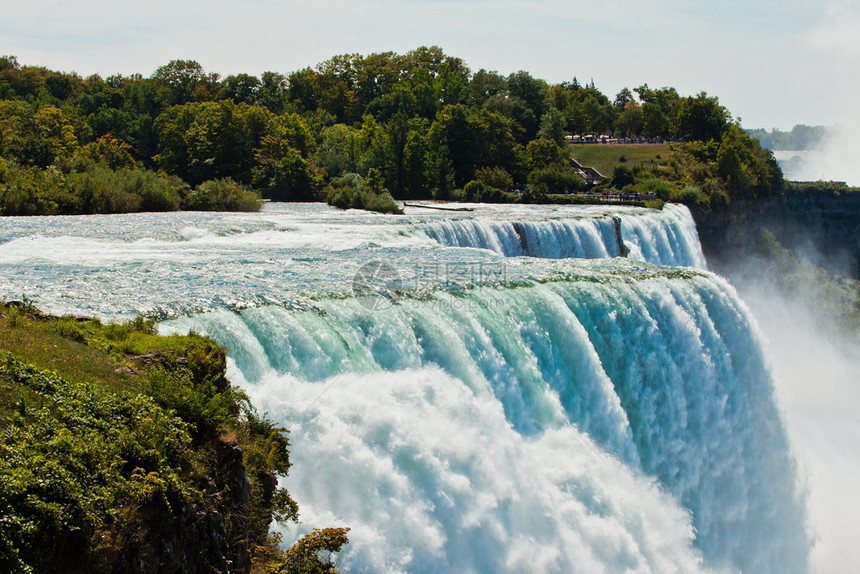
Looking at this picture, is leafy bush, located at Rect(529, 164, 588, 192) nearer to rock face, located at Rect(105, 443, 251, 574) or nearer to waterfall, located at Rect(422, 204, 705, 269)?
waterfall, located at Rect(422, 204, 705, 269)

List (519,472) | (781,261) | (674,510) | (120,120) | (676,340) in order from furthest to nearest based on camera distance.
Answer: (120,120) → (781,261) → (676,340) → (674,510) → (519,472)

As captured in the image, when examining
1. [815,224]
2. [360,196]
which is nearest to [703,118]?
[815,224]

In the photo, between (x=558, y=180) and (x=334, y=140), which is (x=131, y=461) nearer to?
(x=558, y=180)

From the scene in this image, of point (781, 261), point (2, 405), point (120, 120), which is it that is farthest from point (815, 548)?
point (120, 120)

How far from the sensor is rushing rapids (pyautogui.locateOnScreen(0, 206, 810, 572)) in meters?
12.7

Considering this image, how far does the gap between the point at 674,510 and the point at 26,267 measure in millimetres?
17176

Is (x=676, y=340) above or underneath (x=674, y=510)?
above

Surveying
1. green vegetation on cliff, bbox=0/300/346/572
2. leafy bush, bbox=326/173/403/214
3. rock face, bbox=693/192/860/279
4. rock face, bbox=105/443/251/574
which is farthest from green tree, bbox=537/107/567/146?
rock face, bbox=105/443/251/574

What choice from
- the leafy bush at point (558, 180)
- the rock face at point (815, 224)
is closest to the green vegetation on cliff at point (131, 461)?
the leafy bush at point (558, 180)

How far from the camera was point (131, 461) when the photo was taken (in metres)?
8.66

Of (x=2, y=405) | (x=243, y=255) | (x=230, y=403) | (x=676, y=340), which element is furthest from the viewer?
(x=243, y=255)

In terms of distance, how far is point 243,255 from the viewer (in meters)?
23.4

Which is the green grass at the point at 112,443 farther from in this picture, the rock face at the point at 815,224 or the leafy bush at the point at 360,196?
the rock face at the point at 815,224

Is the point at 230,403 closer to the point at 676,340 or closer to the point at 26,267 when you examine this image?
the point at 26,267
